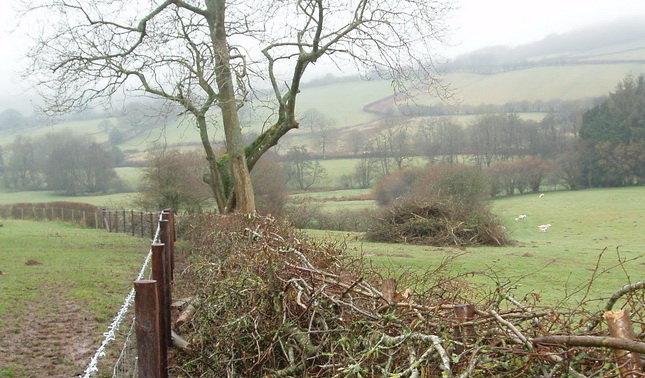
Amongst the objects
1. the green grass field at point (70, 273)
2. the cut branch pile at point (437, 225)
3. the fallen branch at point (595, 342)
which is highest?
the fallen branch at point (595, 342)

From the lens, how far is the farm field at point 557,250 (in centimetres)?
1322

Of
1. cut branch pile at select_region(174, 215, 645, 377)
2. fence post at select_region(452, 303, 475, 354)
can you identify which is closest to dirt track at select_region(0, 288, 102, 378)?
cut branch pile at select_region(174, 215, 645, 377)

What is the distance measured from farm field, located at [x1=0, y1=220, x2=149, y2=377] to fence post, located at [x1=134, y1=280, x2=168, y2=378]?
252cm

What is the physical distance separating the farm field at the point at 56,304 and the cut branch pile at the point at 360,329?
4.85 ft

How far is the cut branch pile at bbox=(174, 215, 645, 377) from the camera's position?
3195 mm

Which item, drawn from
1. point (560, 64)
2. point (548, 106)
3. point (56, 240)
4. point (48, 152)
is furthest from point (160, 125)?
point (560, 64)

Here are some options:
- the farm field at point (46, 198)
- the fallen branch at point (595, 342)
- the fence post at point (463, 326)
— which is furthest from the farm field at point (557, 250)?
the farm field at point (46, 198)

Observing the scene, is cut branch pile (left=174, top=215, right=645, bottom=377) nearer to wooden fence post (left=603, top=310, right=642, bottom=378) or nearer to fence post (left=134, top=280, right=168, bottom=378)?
wooden fence post (left=603, top=310, right=642, bottom=378)

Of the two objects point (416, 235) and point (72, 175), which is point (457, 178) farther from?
point (72, 175)

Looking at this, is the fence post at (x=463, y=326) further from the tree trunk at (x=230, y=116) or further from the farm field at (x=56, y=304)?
the tree trunk at (x=230, y=116)

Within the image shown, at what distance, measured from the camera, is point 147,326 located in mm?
4660

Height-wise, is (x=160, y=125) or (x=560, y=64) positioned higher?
(x=560, y=64)

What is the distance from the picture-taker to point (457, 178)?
3378 centimetres

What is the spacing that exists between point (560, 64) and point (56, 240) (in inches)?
4526
